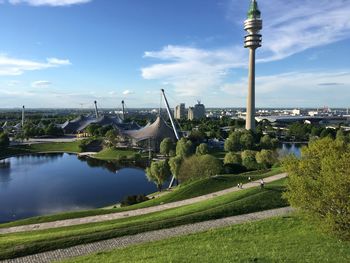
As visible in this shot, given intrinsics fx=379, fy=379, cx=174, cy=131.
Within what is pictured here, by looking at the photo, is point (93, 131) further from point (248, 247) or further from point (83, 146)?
point (248, 247)

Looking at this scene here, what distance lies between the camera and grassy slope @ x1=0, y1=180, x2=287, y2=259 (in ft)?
60.7

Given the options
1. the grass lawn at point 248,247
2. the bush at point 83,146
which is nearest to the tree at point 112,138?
the bush at point 83,146

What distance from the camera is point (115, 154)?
78.0 metres

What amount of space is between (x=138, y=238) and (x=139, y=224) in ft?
6.91

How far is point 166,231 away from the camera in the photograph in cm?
2003

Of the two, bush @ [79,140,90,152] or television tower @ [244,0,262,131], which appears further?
television tower @ [244,0,262,131]

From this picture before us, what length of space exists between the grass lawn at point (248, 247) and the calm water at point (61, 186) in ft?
72.8

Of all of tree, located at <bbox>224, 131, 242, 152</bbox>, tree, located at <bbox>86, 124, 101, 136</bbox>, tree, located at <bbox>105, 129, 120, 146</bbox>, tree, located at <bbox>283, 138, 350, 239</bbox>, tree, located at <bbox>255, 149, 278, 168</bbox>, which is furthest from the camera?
tree, located at <bbox>86, 124, 101, 136</bbox>

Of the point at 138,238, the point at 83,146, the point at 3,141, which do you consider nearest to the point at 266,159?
the point at 138,238

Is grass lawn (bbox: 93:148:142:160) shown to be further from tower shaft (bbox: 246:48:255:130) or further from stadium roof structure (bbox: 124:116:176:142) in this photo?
tower shaft (bbox: 246:48:255:130)

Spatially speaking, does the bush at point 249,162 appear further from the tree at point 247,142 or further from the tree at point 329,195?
the tree at point 329,195

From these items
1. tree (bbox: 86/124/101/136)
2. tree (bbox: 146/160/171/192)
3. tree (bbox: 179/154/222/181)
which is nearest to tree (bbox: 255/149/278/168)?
tree (bbox: 179/154/222/181)

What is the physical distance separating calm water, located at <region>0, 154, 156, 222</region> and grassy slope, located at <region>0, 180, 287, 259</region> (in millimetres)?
15540

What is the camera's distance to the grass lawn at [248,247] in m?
13.7
